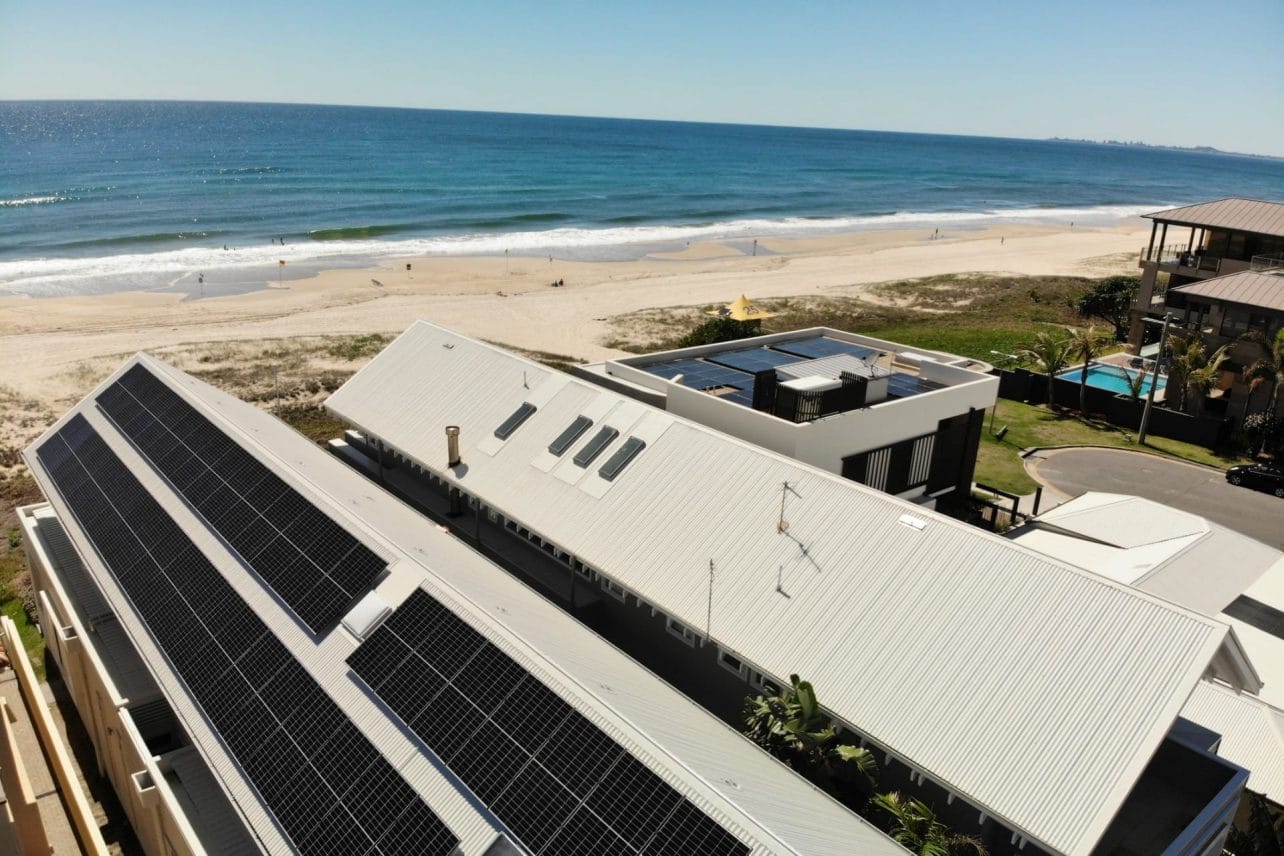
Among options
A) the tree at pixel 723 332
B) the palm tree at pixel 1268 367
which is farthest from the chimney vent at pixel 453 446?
the palm tree at pixel 1268 367

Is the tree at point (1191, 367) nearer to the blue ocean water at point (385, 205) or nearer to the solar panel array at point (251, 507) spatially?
the solar panel array at point (251, 507)

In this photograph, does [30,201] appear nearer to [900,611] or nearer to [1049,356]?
[1049,356]

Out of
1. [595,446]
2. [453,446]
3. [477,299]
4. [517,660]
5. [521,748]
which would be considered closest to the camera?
[521,748]

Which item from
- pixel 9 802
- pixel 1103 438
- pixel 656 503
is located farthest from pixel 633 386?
pixel 1103 438

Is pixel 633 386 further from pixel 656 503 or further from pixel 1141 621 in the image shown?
pixel 1141 621

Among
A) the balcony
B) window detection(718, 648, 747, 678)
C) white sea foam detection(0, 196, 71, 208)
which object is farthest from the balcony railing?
white sea foam detection(0, 196, 71, 208)

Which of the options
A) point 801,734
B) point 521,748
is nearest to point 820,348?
point 801,734

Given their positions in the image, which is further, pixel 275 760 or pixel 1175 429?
pixel 1175 429
